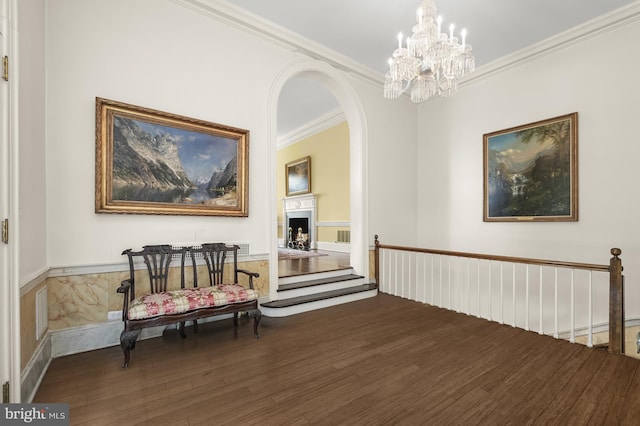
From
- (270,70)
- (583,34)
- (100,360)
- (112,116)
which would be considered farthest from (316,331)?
(583,34)

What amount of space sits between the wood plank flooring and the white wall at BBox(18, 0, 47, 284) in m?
1.01

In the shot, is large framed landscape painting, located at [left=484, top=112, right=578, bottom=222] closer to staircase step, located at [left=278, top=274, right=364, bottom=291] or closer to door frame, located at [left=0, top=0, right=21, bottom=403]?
staircase step, located at [left=278, top=274, right=364, bottom=291]

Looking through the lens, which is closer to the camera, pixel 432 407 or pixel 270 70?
pixel 432 407

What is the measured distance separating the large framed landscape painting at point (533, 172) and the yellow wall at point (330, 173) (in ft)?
10.2

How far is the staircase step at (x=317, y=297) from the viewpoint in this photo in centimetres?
363

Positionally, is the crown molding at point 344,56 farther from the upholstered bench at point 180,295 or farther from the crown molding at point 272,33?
the upholstered bench at point 180,295

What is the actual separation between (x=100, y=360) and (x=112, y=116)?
2.27m

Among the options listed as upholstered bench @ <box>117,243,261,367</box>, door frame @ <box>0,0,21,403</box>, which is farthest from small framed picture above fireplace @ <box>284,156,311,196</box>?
door frame @ <box>0,0,21,403</box>

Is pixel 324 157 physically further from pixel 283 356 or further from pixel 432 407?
pixel 432 407

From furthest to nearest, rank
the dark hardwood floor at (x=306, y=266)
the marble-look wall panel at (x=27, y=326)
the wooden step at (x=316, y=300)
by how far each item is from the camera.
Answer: the dark hardwood floor at (x=306, y=266) → the wooden step at (x=316, y=300) → the marble-look wall panel at (x=27, y=326)

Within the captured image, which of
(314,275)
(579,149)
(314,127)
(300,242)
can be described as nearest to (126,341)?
(314,275)

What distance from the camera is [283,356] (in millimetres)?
2520

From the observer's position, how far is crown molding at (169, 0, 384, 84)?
10.8 feet

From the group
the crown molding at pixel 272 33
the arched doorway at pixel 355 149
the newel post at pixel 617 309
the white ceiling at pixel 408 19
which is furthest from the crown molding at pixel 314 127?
the newel post at pixel 617 309
